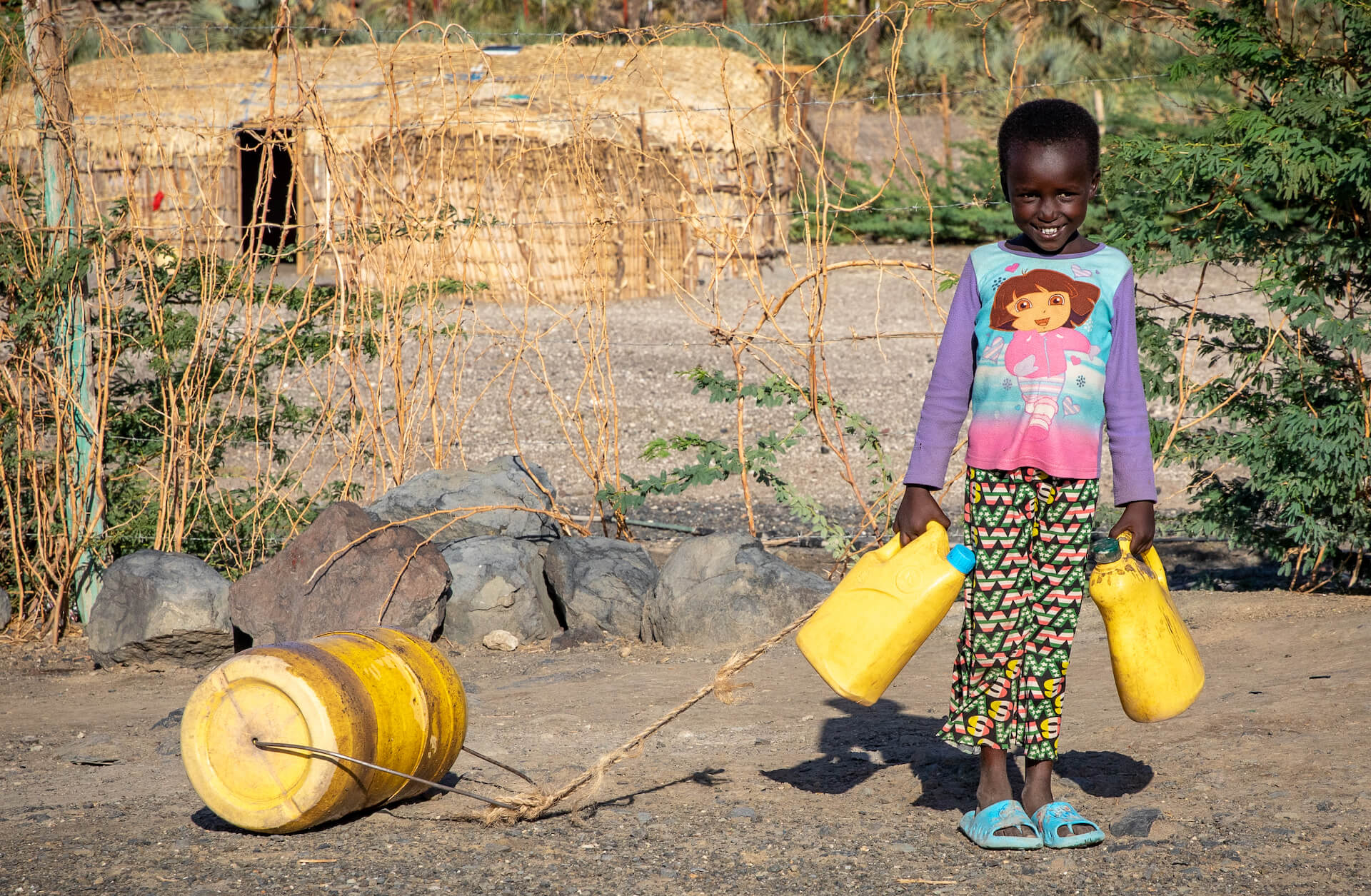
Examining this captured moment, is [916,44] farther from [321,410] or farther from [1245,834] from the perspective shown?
[1245,834]

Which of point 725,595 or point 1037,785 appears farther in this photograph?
point 725,595

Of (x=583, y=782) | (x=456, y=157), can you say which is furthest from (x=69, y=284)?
(x=456, y=157)

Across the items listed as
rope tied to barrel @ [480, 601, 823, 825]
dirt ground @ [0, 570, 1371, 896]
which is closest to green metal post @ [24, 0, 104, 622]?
dirt ground @ [0, 570, 1371, 896]

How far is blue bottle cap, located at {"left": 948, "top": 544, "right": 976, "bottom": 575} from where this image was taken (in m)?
2.77

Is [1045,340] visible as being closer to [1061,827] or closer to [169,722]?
[1061,827]

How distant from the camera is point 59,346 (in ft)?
18.2

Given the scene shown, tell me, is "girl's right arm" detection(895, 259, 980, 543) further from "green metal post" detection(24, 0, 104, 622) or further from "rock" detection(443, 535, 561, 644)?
"green metal post" detection(24, 0, 104, 622)

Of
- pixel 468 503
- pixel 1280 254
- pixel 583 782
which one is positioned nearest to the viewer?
pixel 583 782

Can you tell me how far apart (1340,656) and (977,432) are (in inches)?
87.7

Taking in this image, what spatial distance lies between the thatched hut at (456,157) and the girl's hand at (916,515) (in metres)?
2.36

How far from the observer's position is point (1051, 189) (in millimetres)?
2711

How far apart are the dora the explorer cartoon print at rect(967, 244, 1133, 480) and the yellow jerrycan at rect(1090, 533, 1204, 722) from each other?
0.69ft

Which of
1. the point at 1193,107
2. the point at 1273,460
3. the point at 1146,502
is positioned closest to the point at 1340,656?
the point at 1273,460

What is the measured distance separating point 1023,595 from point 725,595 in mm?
2562
